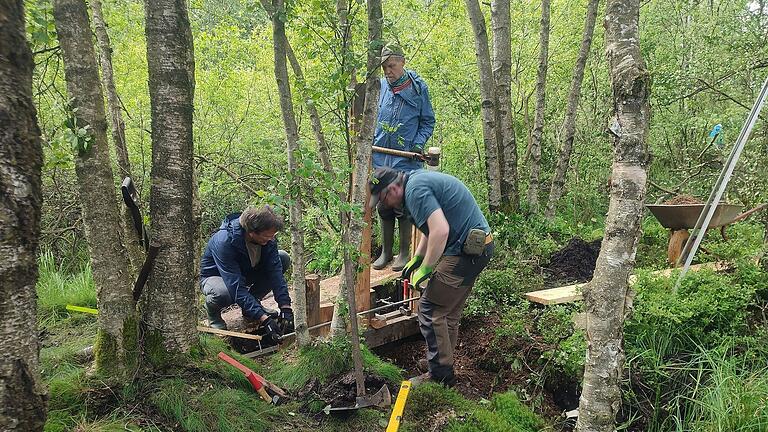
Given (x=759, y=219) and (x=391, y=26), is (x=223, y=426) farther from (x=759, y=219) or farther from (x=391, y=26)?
(x=759, y=219)

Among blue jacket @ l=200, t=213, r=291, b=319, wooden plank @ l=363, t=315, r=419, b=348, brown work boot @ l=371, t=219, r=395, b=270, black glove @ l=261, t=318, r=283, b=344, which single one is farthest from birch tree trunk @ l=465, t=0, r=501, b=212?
black glove @ l=261, t=318, r=283, b=344

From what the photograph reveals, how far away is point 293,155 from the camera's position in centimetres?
296

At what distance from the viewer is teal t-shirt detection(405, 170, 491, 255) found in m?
3.23

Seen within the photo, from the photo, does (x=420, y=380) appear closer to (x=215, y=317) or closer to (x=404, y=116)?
(x=215, y=317)

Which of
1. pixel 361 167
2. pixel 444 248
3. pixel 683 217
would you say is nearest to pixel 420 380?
pixel 444 248

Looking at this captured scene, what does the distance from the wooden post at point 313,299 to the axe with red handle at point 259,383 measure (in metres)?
0.88

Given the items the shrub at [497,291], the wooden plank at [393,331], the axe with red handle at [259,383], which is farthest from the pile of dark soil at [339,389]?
the shrub at [497,291]

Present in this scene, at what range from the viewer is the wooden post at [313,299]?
3.88m

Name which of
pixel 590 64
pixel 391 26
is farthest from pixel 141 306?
pixel 590 64

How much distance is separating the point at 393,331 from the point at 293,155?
2200mm

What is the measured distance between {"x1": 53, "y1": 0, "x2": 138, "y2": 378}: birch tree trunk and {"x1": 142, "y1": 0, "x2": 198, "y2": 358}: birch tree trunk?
153 millimetres

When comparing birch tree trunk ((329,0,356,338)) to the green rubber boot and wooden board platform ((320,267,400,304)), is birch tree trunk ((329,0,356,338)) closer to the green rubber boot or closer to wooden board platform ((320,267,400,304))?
wooden board platform ((320,267,400,304))

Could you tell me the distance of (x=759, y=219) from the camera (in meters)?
5.58

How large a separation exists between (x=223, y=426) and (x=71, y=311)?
279 cm
